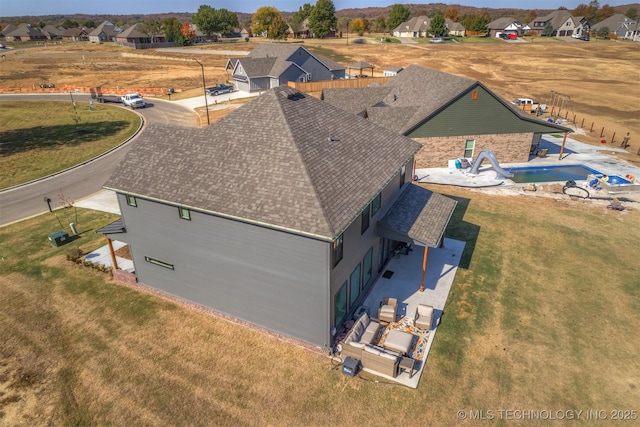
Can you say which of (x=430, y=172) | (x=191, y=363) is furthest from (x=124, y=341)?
(x=430, y=172)

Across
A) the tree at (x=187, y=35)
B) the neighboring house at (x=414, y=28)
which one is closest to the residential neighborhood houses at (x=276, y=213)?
the tree at (x=187, y=35)

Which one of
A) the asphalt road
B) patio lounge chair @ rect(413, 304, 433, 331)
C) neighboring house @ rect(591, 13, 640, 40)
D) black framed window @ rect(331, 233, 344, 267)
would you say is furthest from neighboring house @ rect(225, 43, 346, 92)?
neighboring house @ rect(591, 13, 640, 40)

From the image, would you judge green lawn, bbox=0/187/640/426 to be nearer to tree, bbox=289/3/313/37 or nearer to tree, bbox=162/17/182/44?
tree, bbox=162/17/182/44

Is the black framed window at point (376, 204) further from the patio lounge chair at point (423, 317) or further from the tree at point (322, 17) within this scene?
the tree at point (322, 17)

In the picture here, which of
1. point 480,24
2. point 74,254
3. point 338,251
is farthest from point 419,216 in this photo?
point 480,24

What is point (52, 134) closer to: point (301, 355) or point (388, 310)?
point (301, 355)

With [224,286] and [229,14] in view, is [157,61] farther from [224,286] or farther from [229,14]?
[224,286]
